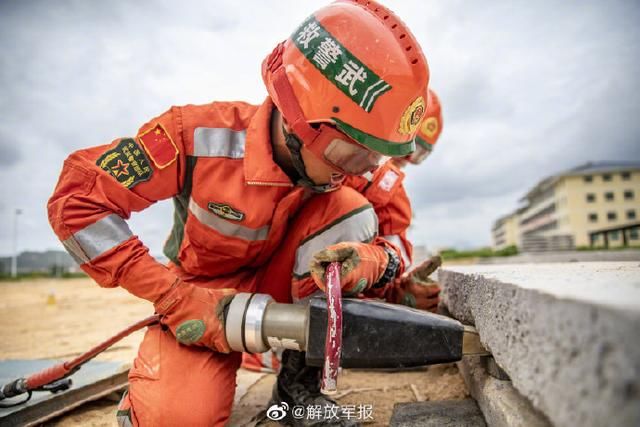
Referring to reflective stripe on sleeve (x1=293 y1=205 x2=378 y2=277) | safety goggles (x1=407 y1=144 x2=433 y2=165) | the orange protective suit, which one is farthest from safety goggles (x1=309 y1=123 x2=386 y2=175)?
safety goggles (x1=407 y1=144 x2=433 y2=165)

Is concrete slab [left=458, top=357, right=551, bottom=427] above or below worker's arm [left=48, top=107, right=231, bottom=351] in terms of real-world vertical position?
below

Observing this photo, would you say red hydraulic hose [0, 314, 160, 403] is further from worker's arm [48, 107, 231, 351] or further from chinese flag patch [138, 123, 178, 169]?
chinese flag patch [138, 123, 178, 169]

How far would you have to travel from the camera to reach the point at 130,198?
1.75 m

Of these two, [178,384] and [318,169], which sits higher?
[318,169]

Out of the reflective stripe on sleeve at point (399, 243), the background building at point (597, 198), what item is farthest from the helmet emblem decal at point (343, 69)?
the background building at point (597, 198)

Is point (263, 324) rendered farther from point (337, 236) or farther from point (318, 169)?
point (318, 169)

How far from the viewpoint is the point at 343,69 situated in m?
1.59

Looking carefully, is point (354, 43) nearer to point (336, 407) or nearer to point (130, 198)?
point (130, 198)

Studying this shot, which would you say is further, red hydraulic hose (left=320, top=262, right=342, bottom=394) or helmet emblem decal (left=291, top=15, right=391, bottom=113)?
helmet emblem decal (left=291, top=15, right=391, bottom=113)

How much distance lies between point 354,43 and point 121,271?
1.37 metres

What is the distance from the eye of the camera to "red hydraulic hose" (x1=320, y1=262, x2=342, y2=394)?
1.22 meters

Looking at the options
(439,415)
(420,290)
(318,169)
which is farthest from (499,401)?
(318,169)

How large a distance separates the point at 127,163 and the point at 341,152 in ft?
3.12

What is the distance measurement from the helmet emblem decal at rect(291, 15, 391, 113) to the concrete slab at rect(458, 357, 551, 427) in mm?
1123
